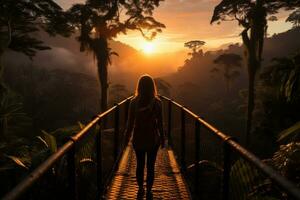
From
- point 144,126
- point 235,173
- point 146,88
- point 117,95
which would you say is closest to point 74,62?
point 117,95

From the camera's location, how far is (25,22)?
12820 mm

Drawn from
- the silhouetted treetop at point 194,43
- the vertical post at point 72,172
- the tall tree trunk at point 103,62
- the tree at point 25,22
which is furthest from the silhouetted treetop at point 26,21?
the silhouetted treetop at point 194,43

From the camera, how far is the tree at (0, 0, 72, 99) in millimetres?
11609

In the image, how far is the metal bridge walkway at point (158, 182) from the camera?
525 cm

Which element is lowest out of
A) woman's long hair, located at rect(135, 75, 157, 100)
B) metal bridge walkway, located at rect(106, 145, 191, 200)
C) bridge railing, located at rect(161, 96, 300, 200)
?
metal bridge walkway, located at rect(106, 145, 191, 200)

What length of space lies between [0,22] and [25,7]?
93 cm

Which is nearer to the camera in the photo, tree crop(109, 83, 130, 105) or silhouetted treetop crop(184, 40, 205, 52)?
tree crop(109, 83, 130, 105)

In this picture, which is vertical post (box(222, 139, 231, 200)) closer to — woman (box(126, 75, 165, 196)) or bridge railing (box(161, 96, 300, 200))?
bridge railing (box(161, 96, 300, 200))

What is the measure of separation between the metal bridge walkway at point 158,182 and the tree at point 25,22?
6607 mm

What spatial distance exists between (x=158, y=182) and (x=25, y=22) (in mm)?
9049

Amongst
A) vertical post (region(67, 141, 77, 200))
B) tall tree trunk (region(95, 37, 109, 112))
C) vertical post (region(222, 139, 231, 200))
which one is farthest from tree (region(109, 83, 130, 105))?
vertical post (region(67, 141, 77, 200))

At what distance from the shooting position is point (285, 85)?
7699 mm

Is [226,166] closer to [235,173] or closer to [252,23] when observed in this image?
[235,173]

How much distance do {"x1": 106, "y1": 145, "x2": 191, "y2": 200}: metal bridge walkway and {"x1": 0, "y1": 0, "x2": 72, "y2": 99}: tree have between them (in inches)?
260
